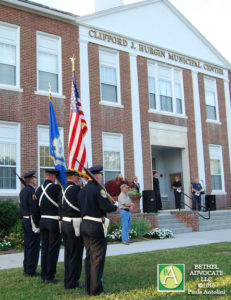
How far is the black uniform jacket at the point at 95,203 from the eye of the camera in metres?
5.91

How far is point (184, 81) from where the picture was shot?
2103 cm

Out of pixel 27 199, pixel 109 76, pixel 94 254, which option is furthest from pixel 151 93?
pixel 94 254

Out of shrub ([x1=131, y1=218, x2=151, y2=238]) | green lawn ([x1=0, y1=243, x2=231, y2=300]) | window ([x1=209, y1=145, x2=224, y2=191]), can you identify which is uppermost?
window ([x1=209, y1=145, x2=224, y2=191])

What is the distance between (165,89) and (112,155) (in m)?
5.18

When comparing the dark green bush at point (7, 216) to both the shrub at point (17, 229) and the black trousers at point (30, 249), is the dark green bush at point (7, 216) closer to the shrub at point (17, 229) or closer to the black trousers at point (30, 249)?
the shrub at point (17, 229)

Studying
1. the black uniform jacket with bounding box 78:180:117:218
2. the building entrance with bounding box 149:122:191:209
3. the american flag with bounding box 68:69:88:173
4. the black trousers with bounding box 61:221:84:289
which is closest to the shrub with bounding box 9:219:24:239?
the american flag with bounding box 68:69:88:173

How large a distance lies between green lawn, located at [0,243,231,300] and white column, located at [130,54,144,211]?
8.68m

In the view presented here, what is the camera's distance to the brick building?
15367 millimetres

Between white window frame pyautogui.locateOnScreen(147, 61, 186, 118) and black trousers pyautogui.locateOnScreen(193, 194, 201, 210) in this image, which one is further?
white window frame pyautogui.locateOnScreen(147, 61, 186, 118)

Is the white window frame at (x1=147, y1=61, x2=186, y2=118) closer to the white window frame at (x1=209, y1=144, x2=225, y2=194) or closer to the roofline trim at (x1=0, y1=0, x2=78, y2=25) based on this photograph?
the white window frame at (x1=209, y1=144, x2=225, y2=194)

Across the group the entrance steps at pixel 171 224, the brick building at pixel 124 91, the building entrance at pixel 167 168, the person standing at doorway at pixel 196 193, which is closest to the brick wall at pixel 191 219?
the entrance steps at pixel 171 224

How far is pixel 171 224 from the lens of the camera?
1538 cm

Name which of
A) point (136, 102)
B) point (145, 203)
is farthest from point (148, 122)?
point (145, 203)

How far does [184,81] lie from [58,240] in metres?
15.8
